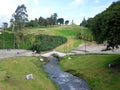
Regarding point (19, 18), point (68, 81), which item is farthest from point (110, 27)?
point (19, 18)

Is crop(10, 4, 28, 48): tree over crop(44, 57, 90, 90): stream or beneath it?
over

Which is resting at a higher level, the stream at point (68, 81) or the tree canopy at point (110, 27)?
the tree canopy at point (110, 27)

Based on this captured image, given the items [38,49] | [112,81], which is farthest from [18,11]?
[112,81]

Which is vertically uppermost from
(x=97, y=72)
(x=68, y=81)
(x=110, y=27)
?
(x=110, y=27)

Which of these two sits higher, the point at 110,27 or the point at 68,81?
the point at 110,27

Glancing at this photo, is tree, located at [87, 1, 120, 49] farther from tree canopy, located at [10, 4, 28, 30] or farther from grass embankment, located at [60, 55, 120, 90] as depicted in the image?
tree canopy, located at [10, 4, 28, 30]

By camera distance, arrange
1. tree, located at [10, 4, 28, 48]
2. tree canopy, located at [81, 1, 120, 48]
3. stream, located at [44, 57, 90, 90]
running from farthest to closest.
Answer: tree, located at [10, 4, 28, 48] < tree canopy, located at [81, 1, 120, 48] < stream, located at [44, 57, 90, 90]

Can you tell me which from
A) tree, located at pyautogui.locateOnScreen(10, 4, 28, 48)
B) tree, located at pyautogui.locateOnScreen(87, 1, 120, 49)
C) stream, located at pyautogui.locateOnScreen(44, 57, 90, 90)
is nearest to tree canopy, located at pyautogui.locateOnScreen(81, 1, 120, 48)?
tree, located at pyautogui.locateOnScreen(87, 1, 120, 49)

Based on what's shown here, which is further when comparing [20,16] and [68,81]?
[20,16]

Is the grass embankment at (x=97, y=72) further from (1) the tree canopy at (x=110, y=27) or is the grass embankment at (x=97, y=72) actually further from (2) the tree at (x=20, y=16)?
(2) the tree at (x=20, y=16)

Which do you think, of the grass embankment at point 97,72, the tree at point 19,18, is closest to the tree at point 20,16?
the tree at point 19,18

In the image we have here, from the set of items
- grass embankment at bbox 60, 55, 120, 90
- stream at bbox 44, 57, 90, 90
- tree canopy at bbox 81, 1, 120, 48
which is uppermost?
tree canopy at bbox 81, 1, 120, 48

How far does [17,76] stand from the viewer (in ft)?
184

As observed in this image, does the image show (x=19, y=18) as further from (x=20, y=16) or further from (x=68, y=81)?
(x=68, y=81)
